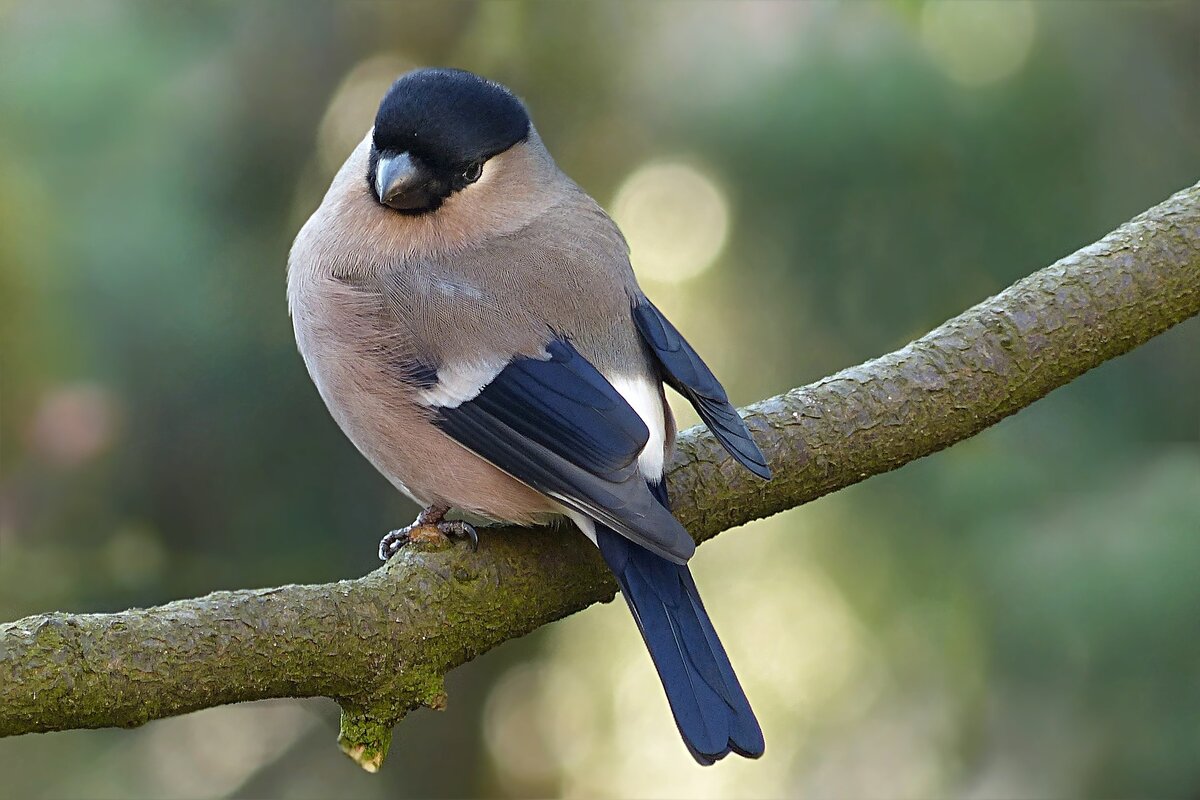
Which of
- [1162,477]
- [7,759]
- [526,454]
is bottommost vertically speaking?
[7,759]

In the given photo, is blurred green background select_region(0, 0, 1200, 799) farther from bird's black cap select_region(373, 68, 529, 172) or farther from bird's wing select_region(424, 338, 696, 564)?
bird's wing select_region(424, 338, 696, 564)

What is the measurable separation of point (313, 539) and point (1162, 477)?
184cm

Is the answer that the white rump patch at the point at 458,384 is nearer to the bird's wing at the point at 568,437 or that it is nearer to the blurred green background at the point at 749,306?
the bird's wing at the point at 568,437

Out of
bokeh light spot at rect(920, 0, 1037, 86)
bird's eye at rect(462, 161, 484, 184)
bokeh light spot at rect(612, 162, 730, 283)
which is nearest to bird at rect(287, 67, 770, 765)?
bird's eye at rect(462, 161, 484, 184)

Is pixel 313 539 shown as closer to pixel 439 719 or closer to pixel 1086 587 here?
pixel 439 719

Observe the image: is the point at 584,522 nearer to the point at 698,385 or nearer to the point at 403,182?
the point at 698,385

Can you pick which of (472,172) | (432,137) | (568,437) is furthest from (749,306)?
(568,437)

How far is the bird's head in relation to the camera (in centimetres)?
216

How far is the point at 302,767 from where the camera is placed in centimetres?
329

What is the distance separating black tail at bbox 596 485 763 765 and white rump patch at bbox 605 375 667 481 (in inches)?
5.3

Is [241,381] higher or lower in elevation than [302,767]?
higher

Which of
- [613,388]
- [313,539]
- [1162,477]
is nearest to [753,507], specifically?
[613,388]

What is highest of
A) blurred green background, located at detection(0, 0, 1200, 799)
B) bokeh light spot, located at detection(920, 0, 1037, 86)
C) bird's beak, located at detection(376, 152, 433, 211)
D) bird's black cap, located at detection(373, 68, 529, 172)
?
bokeh light spot, located at detection(920, 0, 1037, 86)

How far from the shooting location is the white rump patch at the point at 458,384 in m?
2.04
